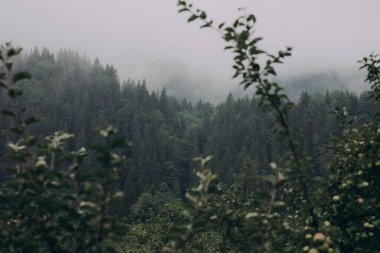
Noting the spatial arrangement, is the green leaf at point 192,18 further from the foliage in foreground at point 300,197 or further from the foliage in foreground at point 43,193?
the foliage in foreground at point 43,193

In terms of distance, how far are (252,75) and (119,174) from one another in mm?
2146

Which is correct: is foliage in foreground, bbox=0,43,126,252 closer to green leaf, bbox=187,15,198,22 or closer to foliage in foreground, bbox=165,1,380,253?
foliage in foreground, bbox=165,1,380,253

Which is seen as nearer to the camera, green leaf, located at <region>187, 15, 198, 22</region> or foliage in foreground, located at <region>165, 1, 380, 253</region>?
foliage in foreground, located at <region>165, 1, 380, 253</region>

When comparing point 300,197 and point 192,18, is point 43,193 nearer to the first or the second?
point 192,18

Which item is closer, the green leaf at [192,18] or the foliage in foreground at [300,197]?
the foliage in foreground at [300,197]

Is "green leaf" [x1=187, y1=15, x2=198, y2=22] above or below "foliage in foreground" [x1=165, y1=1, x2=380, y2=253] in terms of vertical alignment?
→ above

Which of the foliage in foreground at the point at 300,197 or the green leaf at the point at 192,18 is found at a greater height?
the green leaf at the point at 192,18

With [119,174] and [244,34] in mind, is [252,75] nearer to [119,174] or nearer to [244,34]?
[244,34]

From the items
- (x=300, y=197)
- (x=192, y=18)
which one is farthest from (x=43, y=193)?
(x=300, y=197)

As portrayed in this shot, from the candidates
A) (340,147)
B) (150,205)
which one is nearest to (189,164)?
(150,205)

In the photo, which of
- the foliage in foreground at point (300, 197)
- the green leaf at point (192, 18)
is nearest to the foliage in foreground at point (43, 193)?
the foliage in foreground at point (300, 197)

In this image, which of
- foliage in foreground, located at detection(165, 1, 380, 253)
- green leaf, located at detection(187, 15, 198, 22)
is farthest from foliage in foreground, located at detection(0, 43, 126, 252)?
green leaf, located at detection(187, 15, 198, 22)

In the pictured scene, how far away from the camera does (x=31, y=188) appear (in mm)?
4508

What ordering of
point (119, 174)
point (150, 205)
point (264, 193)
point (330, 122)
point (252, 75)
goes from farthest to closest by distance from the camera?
point (330, 122) → point (150, 205) → point (252, 75) → point (264, 193) → point (119, 174)
